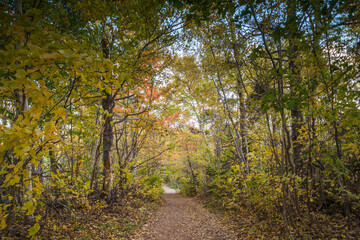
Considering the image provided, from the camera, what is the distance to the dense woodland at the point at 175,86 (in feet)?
4.84

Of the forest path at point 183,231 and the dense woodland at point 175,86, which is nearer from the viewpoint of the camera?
the dense woodland at point 175,86

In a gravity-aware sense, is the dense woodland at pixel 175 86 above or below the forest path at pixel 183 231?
above

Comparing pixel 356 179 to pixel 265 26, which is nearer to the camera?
pixel 265 26

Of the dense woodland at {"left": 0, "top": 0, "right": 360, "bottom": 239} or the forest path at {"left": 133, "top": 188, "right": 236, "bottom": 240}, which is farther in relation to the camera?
the forest path at {"left": 133, "top": 188, "right": 236, "bottom": 240}

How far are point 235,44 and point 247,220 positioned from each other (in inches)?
208

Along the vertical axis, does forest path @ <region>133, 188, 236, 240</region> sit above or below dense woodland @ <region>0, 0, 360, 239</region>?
below

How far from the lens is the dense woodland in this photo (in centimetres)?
148

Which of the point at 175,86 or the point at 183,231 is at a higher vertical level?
the point at 175,86

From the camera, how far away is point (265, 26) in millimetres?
3168

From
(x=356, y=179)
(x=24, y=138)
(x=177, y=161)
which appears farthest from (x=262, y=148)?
(x=177, y=161)

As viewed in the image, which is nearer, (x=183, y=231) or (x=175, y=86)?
(x=183, y=231)

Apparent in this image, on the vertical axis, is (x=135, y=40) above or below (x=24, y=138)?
above

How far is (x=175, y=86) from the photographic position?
6.48 m

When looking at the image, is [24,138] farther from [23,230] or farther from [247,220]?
[247,220]
